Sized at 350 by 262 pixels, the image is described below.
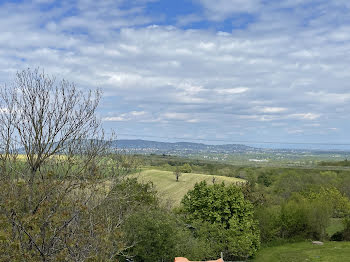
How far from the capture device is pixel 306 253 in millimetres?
29906

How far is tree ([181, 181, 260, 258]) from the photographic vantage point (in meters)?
25.7

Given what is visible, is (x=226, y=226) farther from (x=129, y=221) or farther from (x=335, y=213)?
(x=335, y=213)

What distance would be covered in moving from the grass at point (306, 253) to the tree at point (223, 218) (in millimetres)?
2703

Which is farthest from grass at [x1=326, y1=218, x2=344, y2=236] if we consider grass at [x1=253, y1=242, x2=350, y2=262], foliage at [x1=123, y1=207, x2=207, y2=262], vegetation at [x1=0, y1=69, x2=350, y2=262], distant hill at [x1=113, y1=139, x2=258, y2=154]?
foliage at [x1=123, y1=207, x2=207, y2=262]

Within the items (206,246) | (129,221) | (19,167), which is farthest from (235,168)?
(19,167)

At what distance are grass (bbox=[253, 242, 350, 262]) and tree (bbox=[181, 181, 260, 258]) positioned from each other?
8.87ft

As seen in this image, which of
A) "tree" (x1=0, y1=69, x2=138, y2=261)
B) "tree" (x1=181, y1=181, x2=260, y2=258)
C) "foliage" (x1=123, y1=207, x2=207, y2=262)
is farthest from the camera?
"tree" (x1=181, y1=181, x2=260, y2=258)

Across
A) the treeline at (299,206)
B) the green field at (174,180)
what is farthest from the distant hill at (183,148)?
the green field at (174,180)

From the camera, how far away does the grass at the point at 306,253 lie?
91.4 ft

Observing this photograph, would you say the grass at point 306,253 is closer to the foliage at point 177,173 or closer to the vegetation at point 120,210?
the vegetation at point 120,210

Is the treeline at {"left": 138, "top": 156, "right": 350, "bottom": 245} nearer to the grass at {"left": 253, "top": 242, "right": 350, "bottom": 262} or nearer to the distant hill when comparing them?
the distant hill

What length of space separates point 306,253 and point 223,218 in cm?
930

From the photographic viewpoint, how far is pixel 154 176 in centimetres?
5809

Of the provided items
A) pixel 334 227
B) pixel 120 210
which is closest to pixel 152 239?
pixel 120 210
